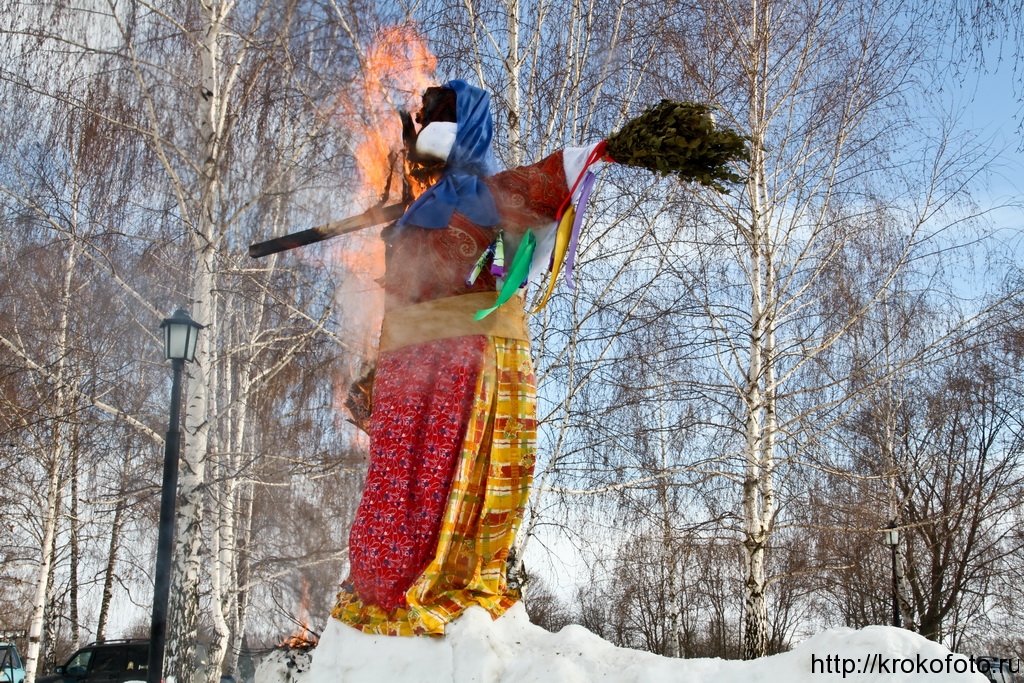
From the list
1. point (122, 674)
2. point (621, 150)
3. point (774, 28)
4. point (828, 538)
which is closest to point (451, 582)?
point (621, 150)

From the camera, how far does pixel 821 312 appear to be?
10.2 meters

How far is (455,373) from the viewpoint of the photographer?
12.9ft

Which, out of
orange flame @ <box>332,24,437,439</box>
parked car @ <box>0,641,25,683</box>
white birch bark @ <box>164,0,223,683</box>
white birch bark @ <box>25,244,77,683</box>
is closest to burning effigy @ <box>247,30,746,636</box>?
orange flame @ <box>332,24,437,439</box>

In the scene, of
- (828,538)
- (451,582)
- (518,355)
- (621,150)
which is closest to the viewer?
(621,150)

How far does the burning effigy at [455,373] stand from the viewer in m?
3.73

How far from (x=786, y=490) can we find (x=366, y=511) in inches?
293

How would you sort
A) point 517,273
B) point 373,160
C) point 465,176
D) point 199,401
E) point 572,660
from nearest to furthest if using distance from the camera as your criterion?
point 572,660
point 517,273
point 465,176
point 373,160
point 199,401

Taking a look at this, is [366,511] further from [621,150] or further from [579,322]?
[579,322]

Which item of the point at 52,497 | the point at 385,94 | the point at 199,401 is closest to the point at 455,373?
the point at 385,94

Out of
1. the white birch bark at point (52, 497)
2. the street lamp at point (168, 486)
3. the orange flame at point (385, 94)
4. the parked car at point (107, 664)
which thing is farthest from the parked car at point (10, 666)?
the orange flame at point (385, 94)

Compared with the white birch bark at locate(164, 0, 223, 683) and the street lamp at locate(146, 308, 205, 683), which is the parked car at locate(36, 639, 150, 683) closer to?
the white birch bark at locate(164, 0, 223, 683)

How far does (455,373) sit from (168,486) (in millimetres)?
2831

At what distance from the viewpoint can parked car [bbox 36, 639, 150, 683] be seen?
42.9 ft

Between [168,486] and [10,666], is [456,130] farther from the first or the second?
[10,666]
